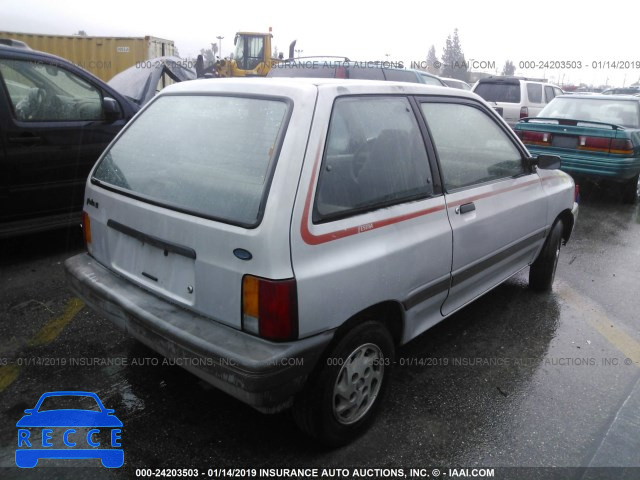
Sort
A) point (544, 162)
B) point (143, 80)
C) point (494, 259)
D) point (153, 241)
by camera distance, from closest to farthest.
A: point (153, 241)
point (494, 259)
point (544, 162)
point (143, 80)

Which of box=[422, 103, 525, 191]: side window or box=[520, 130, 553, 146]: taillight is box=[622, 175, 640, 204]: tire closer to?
box=[520, 130, 553, 146]: taillight

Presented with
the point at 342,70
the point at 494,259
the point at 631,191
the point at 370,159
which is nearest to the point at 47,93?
the point at 370,159

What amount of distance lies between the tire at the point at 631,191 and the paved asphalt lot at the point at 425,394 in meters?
Result: 4.30

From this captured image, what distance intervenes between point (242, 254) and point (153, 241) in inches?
23.4

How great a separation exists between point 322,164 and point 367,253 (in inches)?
17.4

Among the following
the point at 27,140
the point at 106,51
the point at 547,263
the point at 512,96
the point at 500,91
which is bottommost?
the point at 547,263

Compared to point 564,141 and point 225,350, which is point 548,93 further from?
point 225,350

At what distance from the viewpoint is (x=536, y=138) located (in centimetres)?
786

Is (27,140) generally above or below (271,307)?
above

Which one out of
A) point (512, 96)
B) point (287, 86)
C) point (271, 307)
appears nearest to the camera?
point (271, 307)

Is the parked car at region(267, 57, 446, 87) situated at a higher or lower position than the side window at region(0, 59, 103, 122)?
higher

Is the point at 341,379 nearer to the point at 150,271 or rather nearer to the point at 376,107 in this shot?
the point at 150,271

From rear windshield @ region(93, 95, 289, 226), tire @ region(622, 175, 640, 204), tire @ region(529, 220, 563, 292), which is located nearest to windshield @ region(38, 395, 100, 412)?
rear windshield @ region(93, 95, 289, 226)

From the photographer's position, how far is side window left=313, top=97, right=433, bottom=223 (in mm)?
2279
